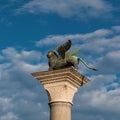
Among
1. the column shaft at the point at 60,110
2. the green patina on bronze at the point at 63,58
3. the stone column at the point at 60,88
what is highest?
the green patina on bronze at the point at 63,58

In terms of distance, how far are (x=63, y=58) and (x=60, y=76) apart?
3.46 ft

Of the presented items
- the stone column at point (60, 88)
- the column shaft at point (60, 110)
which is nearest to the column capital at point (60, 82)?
the stone column at point (60, 88)

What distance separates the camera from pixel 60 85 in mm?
13312

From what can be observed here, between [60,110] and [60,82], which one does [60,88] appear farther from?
[60,110]

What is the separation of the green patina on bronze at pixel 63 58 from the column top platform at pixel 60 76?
0.46m

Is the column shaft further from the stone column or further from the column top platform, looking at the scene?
the column top platform

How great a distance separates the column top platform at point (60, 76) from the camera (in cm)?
1314

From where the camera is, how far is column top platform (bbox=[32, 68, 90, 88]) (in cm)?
1314

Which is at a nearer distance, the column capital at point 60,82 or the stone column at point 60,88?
the stone column at point 60,88

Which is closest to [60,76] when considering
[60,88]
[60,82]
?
[60,82]

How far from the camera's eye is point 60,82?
13320 millimetres

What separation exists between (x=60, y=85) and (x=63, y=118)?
122 cm

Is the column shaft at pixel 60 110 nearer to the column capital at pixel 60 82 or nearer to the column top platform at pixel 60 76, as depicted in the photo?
the column capital at pixel 60 82

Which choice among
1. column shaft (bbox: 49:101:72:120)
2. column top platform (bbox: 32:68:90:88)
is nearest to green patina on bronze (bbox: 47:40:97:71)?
column top platform (bbox: 32:68:90:88)
